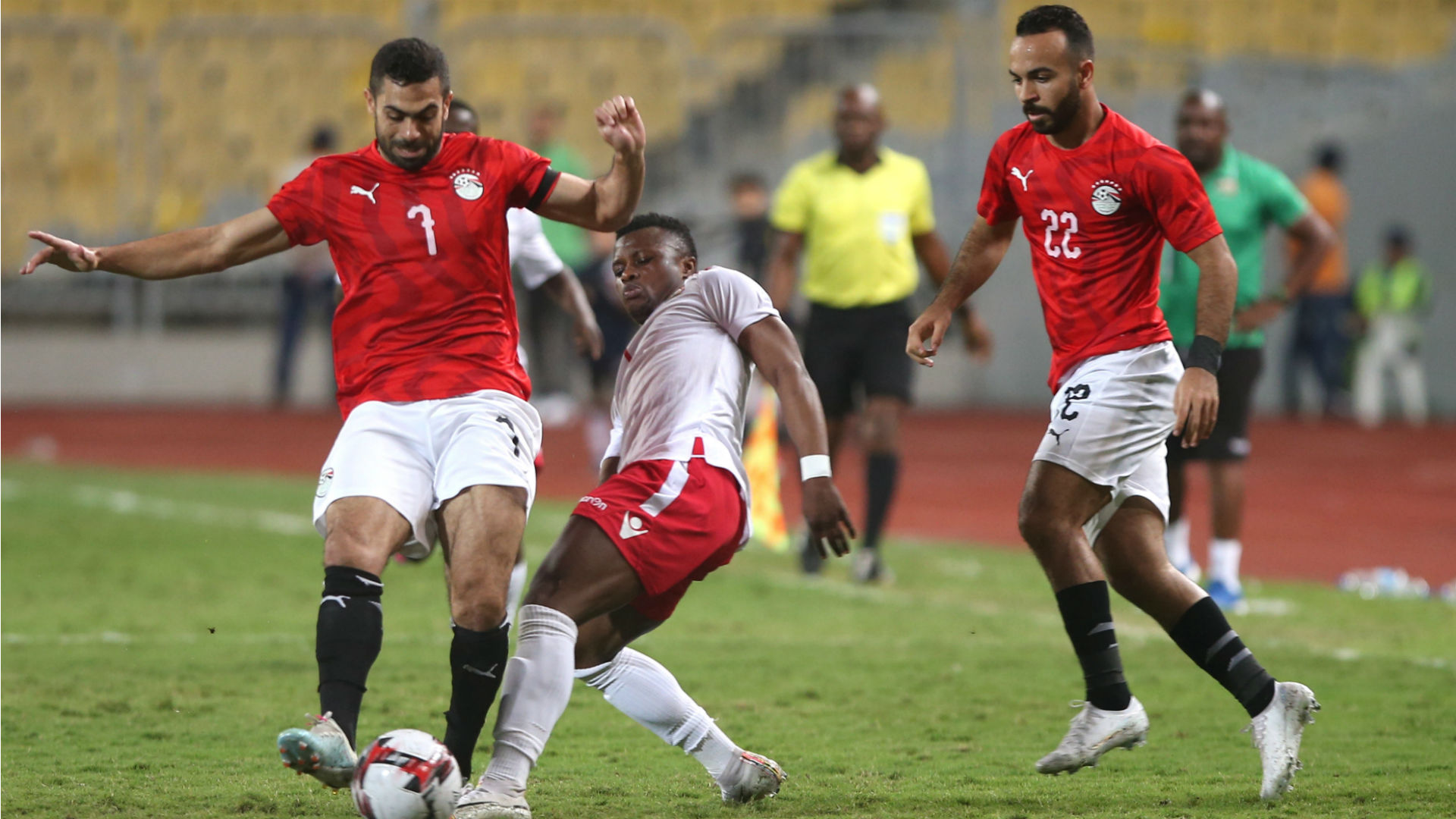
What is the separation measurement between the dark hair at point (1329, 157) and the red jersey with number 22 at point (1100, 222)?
1548 centimetres

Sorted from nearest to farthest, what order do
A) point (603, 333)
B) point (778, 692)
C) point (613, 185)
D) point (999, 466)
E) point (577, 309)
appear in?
point (613, 185) → point (778, 692) → point (577, 309) → point (603, 333) → point (999, 466)

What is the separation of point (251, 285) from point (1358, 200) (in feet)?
43.4

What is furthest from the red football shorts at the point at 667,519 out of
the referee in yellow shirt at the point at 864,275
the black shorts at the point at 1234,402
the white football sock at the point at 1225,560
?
the referee in yellow shirt at the point at 864,275

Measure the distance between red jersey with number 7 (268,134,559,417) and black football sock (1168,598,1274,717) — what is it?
2017mm

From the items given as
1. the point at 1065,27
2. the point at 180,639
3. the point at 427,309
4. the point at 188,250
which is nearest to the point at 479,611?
the point at 427,309

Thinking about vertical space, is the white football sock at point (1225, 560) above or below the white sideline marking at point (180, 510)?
above

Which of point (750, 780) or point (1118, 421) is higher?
point (1118, 421)

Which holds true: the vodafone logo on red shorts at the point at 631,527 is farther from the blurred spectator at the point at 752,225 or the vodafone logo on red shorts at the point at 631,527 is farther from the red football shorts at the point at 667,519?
the blurred spectator at the point at 752,225

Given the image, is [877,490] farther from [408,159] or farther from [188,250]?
[188,250]

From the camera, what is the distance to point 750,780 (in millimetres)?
4801

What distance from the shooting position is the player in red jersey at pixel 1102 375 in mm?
5035

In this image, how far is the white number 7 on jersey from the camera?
4871mm

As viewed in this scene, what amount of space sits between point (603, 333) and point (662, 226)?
9.84 meters

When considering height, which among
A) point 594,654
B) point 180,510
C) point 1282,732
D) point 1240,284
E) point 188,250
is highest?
point 188,250
